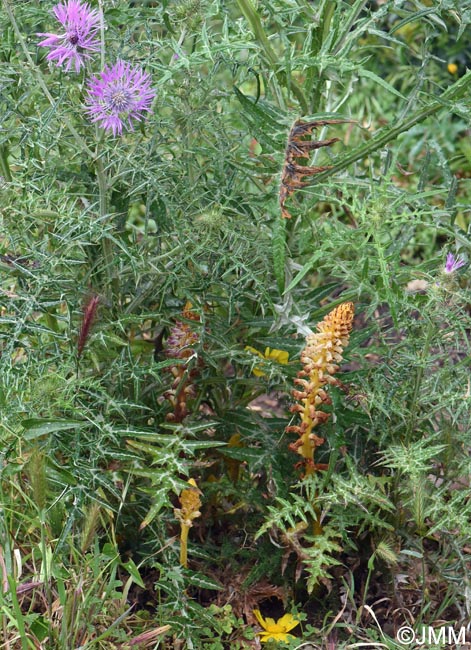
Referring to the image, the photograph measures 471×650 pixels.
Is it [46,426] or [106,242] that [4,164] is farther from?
[46,426]

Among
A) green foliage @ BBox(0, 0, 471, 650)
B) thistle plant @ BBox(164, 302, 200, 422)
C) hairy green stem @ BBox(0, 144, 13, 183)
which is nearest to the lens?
green foliage @ BBox(0, 0, 471, 650)

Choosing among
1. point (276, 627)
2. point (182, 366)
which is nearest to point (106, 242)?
point (182, 366)

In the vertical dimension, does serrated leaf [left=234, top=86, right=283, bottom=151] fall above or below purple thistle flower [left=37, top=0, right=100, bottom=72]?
below

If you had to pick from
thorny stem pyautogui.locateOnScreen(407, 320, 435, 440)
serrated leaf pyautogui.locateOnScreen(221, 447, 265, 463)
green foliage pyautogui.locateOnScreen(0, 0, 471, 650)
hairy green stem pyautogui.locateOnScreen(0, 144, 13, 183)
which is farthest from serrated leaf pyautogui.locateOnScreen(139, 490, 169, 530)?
hairy green stem pyautogui.locateOnScreen(0, 144, 13, 183)

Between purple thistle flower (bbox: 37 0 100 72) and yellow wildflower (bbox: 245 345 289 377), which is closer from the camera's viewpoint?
purple thistle flower (bbox: 37 0 100 72)

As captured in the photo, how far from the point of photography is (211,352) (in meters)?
2.04

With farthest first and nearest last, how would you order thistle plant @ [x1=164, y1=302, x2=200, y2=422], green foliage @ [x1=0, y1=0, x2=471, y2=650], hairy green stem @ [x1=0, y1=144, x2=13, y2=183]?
1. hairy green stem @ [x1=0, y1=144, x2=13, y2=183]
2. thistle plant @ [x1=164, y1=302, x2=200, y2=422]
3. green foliage @ [x1=0, y1=0, x2=471, y2=650]

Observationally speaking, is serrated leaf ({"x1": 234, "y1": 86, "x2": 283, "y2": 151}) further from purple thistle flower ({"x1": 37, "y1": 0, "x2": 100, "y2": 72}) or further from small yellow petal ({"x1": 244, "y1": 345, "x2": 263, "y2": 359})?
small yellow petal ({"x1": 244, "y1": 345, "x2": 263, "y2": 359})

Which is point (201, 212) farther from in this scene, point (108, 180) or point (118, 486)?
point (118, 486)

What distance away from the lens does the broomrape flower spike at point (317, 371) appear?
1.87 metres

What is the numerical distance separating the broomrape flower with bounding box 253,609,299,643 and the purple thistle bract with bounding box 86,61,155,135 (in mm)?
1115

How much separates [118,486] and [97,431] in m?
0.19

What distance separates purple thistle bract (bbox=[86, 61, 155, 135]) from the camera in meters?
1.76

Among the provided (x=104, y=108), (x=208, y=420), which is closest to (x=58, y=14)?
(x=104, y=108)
